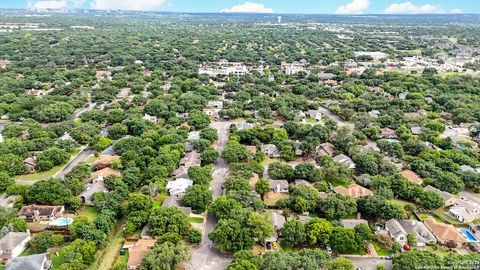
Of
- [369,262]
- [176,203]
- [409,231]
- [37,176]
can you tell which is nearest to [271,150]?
[176,203]

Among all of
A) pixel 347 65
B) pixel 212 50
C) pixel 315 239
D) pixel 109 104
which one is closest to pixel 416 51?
pixel 347 65

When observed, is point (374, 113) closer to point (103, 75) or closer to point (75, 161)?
point (75, 161)

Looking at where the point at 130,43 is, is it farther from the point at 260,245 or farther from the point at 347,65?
the point at 260,245

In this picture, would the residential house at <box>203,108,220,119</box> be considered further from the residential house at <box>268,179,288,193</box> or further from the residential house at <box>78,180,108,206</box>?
the residential house at <box>78,180,108,206</box>

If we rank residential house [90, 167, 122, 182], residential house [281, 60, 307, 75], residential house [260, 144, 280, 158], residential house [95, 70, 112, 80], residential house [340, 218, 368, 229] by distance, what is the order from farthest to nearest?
1. residential house [281, 60, 307, 75]
2. residential house [95, 70, 112, 80]
3. residential house [260, 144, 280, 158]
4. residential house [90, 167, 122, 182]
5. residential house [340, 218, 368, 229]

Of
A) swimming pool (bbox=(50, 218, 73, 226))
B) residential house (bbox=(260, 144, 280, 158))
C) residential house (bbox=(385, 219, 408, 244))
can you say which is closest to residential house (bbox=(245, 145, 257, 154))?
residential house (bbox=(260, 144, 280, 158))

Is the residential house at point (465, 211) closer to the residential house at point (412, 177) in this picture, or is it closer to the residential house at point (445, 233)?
the residential house at point (445, 233)
